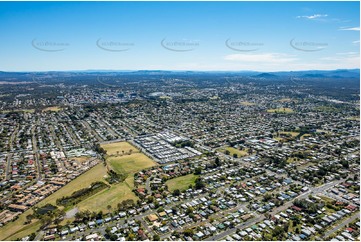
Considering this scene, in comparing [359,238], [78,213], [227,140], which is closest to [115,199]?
[78,213]

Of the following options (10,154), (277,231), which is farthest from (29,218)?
(10,154)

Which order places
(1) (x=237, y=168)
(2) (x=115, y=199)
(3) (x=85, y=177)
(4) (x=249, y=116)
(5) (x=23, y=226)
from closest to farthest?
(5) (x=23, y=226), (2) (x=115, y=199), (3) (x=85, y=177), (1) (x=237, y=168), (4) (x=249, y=116)

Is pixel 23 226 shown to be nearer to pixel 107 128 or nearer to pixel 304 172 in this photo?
pixel 304 172

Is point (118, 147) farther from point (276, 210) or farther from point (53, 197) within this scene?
point (276, 210)

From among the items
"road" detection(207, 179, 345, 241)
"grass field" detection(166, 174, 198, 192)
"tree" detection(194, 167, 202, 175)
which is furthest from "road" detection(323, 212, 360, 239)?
"tree" detection(194, 167, 202, 175)

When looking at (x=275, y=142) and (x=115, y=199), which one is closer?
(x=115, y=199)

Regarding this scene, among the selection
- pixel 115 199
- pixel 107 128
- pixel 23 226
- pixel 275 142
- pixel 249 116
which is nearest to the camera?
pixel 23 226

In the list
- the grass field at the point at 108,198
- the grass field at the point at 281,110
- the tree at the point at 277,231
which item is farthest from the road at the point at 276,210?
the grass field at the point at 281,110
